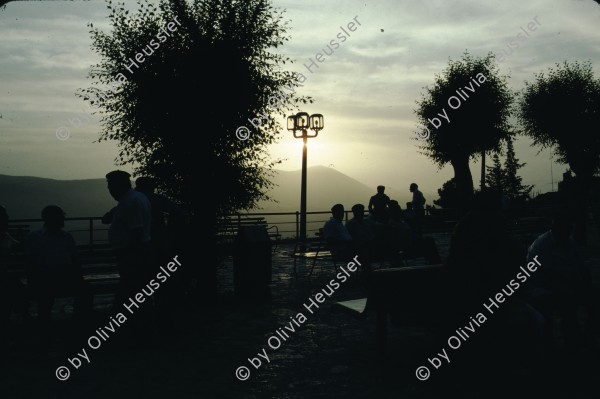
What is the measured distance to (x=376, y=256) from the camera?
10930 mm

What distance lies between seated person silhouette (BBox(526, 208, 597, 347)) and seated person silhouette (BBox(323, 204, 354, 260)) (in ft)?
15.6

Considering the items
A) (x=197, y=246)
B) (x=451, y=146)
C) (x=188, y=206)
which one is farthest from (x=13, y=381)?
(x=451, y=146)

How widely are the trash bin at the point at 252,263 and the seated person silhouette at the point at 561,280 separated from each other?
448cm

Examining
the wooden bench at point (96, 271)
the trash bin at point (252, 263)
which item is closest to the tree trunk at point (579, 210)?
the trash bin at point (252, 263)

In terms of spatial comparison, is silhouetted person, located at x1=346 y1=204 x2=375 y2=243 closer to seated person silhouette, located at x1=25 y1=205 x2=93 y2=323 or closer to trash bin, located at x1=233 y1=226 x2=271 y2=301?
trash bin, located at x1=233 y1=226 x2=271 y2=301

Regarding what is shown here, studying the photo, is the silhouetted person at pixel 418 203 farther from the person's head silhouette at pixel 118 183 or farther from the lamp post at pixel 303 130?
the person's head silhouette at pixel 118 183

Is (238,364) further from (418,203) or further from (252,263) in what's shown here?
(418,203)

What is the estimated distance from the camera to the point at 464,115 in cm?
4034

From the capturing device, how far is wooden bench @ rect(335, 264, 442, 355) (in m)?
5.78

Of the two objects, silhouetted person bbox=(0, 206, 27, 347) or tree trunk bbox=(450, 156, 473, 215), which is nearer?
silhouetted person bbox=(0, 206, 27, 347)

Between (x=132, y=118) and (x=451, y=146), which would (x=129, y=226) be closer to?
(x=132, y=118)

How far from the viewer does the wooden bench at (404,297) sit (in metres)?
5.78

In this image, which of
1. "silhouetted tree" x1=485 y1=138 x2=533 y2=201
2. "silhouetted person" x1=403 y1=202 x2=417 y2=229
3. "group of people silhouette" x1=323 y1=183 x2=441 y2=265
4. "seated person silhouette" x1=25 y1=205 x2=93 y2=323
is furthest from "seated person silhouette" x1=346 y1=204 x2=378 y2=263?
"silhouetted tree" x1=485 y1=138 x2=533 y2=201

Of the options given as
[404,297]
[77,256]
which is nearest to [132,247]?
[77,256]
